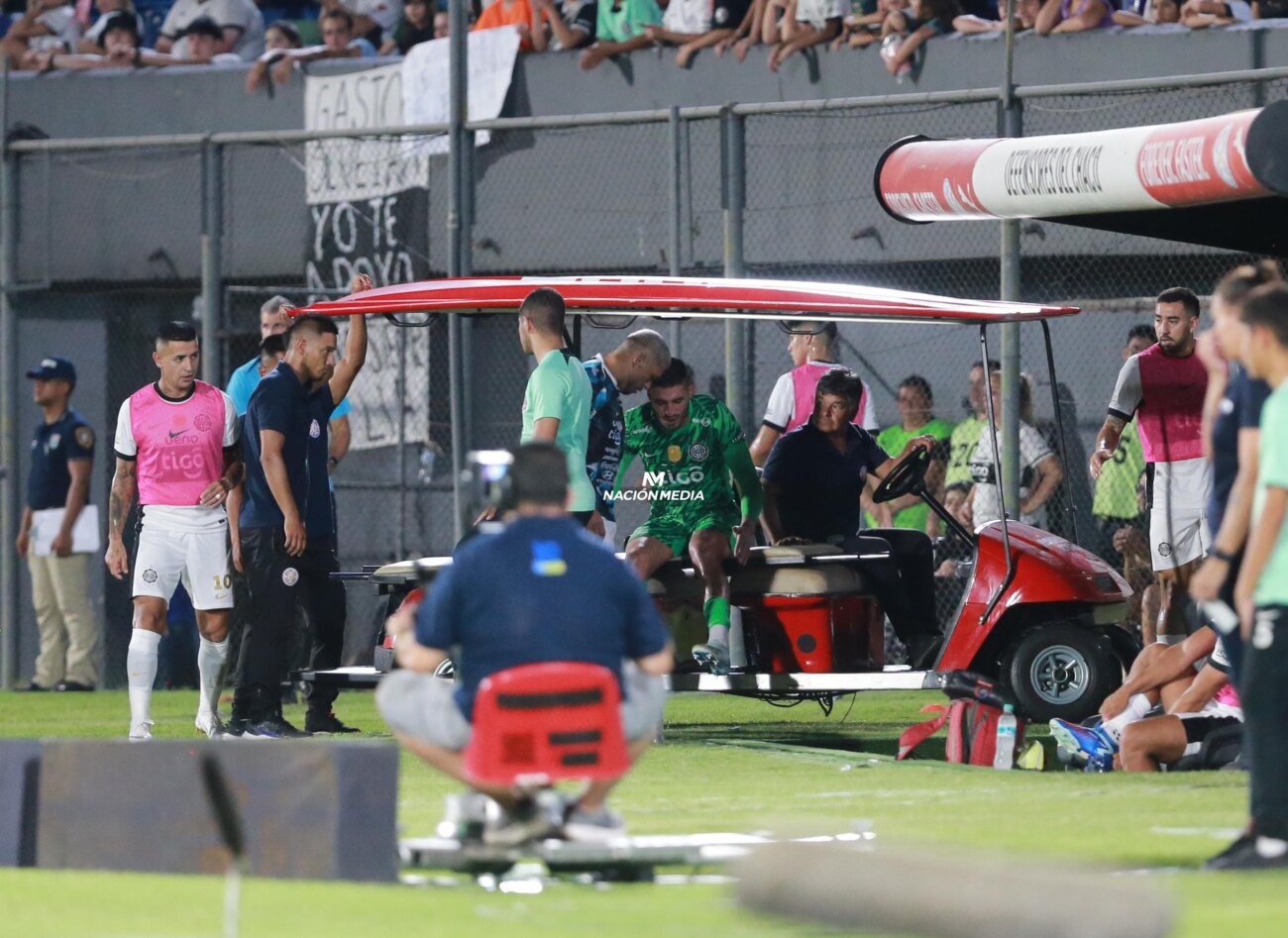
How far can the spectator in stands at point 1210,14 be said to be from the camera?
594 inches

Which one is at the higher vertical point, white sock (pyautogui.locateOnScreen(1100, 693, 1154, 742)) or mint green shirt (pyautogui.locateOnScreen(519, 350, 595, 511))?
mint green shirt (pyautogui.locateOnScreen(519, 350, 595, 511))

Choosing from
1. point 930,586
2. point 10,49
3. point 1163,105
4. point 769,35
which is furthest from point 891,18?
point 10,49

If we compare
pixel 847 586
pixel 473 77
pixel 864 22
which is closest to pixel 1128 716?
pixel 847 586

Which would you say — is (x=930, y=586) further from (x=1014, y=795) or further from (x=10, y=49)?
(x=10, y=49)

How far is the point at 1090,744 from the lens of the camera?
10.4m

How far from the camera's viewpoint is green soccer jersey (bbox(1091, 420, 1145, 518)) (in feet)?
49.2

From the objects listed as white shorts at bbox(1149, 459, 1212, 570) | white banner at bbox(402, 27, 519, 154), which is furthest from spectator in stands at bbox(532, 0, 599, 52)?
white shorts at bbox(1149, 459, 1212, 570)

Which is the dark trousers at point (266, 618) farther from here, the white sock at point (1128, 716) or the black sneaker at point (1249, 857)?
the black sneaker at point (1249, 857)

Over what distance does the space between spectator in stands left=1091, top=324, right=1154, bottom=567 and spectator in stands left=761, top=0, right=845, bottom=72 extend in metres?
2.96

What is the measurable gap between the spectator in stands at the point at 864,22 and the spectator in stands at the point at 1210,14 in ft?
6.33

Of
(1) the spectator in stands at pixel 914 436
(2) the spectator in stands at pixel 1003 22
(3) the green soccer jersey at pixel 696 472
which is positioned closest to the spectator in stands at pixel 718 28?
(2) the spectator in stands at pixel 1003 22

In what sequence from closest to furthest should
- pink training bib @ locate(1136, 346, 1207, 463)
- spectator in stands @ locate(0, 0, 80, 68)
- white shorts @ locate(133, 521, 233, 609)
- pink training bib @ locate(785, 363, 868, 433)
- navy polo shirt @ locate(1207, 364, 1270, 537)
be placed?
navy polo shirt @ locate(1207, 364, 1270, 537) < white shorts @ locate(133, 521, 233, 609) < pink training bib @ locate(1136, 346, 1207, 463) < pink training bib @ locate(785, 363, 868, 433) < spectator in stands @ locate(0, 0, 80, 68)

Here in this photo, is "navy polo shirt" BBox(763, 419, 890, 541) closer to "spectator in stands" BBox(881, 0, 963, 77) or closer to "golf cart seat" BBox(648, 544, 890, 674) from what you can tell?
"golf cart seat" BBox(648, 544, 890, 674)

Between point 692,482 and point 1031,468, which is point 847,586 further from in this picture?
point 1031,468
